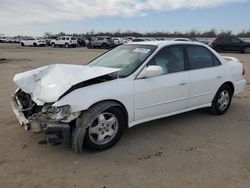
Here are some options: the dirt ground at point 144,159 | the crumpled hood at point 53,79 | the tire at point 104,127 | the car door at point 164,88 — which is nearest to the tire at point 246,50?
the dirt ground at point 144,159

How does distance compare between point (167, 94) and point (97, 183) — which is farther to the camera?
point (167, 94)

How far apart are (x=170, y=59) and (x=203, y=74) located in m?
0.84

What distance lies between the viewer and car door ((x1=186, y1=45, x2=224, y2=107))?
5438 millimetres

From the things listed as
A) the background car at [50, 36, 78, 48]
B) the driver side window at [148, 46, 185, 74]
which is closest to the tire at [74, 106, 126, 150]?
the driver side window at [148, 46, 185, 74]

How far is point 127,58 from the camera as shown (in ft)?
16.6

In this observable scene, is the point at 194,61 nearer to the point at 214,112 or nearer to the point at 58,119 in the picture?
the point at 214,112

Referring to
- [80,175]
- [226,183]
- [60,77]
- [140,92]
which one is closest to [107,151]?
[80,175]

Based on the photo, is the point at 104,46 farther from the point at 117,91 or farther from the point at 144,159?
the point at 144,159

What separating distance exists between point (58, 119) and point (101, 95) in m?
0.68

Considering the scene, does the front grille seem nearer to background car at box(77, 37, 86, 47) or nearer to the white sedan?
background car at box(77, 37, 86, 47)

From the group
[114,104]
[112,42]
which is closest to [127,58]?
[114,104]

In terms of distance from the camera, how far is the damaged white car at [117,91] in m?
3.97

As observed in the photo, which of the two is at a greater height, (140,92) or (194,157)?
(140,92)

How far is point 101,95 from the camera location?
13.5 feet
